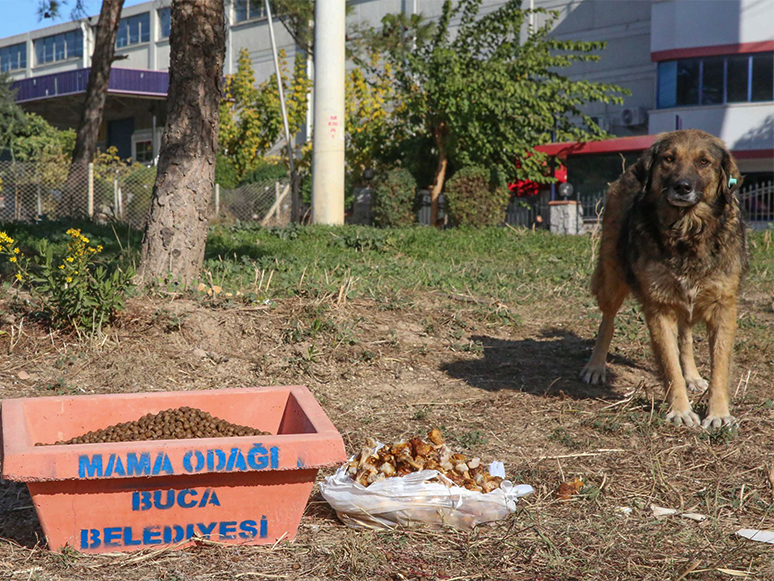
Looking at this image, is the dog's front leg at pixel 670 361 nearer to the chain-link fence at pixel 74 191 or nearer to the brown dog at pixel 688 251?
the brown dog at pixel 688 251

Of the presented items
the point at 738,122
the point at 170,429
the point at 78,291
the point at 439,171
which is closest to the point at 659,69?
the point at 738,122

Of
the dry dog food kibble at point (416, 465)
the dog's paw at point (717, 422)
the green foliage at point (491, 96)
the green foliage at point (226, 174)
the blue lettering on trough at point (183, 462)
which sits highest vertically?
the green foliage at point (491, 96)

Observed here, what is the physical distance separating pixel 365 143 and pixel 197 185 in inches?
529

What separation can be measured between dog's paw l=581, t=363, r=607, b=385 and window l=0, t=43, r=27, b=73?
2139 inches

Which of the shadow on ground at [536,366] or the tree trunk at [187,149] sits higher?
the tree trunk at [187,149]

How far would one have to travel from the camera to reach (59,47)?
49531mm

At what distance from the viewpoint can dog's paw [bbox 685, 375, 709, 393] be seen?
5.54 meters

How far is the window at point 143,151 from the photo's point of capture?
39.9 m

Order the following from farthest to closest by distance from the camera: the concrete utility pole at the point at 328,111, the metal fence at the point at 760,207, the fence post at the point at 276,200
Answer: the fence post at the point at 276,200 < the metal fence at the point at 760,207 < the concrete utility pole at the point at 328,111

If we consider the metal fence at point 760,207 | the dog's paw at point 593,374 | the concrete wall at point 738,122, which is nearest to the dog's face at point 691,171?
the dog's paw at point 593,374

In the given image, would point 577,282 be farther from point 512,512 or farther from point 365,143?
point 365,143

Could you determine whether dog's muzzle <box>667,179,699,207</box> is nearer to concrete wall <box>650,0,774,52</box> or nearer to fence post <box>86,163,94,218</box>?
fence post <box>86,163,94,218</box>

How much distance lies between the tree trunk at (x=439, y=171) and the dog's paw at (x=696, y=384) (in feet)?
43.6

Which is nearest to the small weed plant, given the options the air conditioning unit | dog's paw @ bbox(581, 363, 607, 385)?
dog's paw @ bbox(581, 363, 607, 385)
